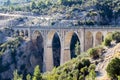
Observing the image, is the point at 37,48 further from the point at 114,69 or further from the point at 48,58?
A: the point at 114,69

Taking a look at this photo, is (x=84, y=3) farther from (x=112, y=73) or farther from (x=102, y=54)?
(x=112, y=73)

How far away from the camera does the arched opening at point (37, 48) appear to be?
124 meters

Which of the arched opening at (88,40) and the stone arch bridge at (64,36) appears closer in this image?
the stone arch bridge at (64,36)

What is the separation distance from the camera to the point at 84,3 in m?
151

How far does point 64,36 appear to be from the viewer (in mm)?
107312

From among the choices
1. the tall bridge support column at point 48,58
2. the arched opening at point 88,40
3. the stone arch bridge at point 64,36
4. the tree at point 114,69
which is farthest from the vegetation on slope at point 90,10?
the tree at point 114,69

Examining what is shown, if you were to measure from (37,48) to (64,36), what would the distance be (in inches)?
846

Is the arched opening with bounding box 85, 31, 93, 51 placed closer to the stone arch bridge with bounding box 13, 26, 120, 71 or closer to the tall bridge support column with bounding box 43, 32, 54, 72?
the stone arch bridge with bounding box 13, 26, 120, 71

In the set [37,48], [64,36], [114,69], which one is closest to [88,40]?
[64,36]

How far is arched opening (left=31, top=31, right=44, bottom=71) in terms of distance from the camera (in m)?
124

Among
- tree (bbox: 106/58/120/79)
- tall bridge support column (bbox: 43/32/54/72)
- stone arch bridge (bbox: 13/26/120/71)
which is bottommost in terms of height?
tall bridge support column (bbox: 43/32/54/72)

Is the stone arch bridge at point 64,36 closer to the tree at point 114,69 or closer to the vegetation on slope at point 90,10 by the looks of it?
the vegetation on slope at point 90,10

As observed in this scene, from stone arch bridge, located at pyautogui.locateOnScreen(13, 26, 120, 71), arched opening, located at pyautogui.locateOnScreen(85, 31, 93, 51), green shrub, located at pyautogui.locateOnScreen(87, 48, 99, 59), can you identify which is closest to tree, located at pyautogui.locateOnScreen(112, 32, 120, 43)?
green shrub, located at pyautogui.locateOnScreen(87, 48, 99, 59)

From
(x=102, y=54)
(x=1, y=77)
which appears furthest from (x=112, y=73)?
(x=1, y=77)
